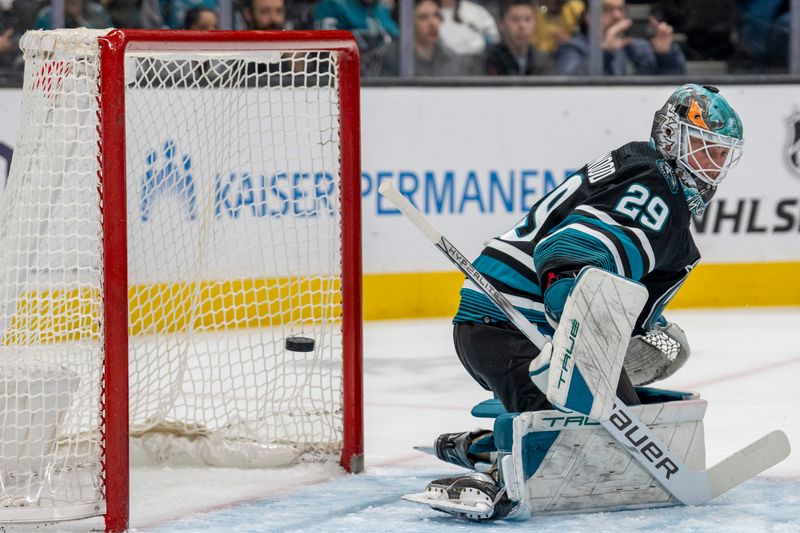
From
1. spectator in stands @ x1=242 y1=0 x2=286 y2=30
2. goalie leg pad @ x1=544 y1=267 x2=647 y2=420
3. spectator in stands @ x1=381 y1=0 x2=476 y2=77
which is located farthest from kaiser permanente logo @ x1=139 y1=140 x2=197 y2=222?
goalie leg pad @ x1=544 y1=267 x2=647 y2=420

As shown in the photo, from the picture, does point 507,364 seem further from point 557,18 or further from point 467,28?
point 557,18

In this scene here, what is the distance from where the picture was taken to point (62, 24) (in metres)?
5.34

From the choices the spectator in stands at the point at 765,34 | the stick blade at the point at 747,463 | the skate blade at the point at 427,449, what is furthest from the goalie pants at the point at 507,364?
the spectator in stands at the point at 765,34

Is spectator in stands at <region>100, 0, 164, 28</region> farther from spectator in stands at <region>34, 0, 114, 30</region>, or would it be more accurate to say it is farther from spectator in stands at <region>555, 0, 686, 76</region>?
spectator in stands at <region>555, 0, 686, 76</region>

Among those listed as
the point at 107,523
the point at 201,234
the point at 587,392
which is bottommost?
the point at 107,523

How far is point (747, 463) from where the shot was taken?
2967mm

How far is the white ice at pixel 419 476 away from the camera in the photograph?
2812mm

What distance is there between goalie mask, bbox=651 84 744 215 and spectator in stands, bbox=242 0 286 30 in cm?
297

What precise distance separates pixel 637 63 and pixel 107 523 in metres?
3.83

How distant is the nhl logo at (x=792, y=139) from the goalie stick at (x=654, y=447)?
129 inches

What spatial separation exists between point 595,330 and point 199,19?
3267 millimetres

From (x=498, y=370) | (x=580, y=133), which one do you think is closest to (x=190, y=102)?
(x=498, y=370)

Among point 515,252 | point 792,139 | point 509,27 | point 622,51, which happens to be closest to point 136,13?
point 509,27

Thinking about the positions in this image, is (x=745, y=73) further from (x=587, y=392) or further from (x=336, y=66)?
(x=587, y=392)
